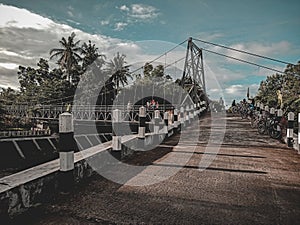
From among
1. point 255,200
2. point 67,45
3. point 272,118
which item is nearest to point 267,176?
point 255,200

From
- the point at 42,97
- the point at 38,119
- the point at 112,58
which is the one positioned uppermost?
the point at 112,58

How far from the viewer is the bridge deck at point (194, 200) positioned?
2.28 meters

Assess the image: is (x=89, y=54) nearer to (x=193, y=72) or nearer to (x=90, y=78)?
(x=90, y=78)

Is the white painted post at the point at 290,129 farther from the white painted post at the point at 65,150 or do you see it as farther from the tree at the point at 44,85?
the tree at the point at 44,85

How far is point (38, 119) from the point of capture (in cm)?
3678

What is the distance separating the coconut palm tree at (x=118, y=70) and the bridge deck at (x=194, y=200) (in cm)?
3527

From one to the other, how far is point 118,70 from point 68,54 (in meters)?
10.4

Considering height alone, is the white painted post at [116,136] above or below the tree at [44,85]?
below

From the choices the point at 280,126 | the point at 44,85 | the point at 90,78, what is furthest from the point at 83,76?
the point at 280,126

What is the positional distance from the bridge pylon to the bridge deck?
1963cm

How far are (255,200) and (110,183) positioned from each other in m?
1.60

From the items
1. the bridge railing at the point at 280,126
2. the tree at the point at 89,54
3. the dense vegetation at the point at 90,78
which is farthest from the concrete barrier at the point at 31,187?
the tree at the point at 89,54

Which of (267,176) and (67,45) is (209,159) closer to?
(267,176)

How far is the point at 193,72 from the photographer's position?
24531mm
